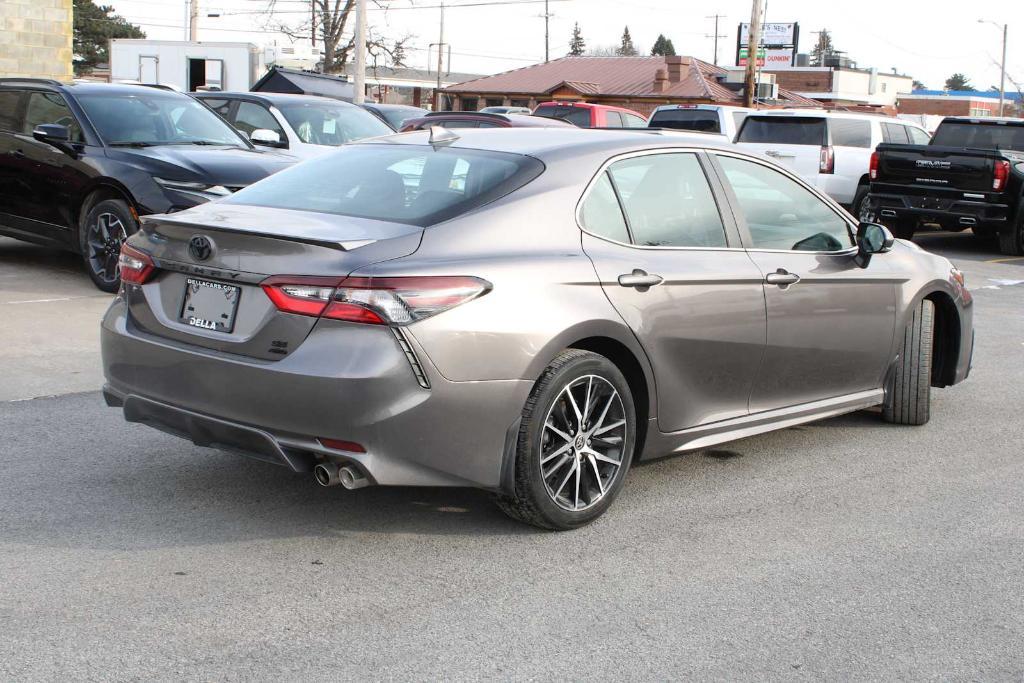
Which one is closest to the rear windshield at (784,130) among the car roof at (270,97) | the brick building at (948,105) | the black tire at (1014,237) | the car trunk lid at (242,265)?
the black tire at (1014,237)

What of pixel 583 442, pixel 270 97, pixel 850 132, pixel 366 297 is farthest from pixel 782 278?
pixel 850 132

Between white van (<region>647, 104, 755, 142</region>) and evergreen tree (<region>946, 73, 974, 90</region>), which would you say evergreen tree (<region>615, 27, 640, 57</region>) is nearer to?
evergreen tree (<region>946, 73, 974, 90</region>)

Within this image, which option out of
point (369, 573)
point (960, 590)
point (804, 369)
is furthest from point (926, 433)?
point (369, 573)

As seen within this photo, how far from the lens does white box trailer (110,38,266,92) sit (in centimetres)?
3334

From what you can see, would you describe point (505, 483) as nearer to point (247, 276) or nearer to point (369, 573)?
point (369, 573)

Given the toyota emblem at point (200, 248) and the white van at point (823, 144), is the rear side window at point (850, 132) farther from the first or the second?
the toyota emblem at point (200, 248)

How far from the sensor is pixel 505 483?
14.7 ft

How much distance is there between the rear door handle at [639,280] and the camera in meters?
4.82

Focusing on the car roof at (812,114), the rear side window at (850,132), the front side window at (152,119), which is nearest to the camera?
the front side window at (152,119)

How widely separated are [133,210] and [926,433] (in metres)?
6.59

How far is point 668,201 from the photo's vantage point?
5.29 metres

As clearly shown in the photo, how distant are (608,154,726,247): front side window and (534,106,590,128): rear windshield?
681 inches

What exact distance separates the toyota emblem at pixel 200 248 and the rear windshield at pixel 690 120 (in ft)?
54.1

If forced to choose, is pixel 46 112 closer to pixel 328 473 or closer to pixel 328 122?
pixel 328 122
